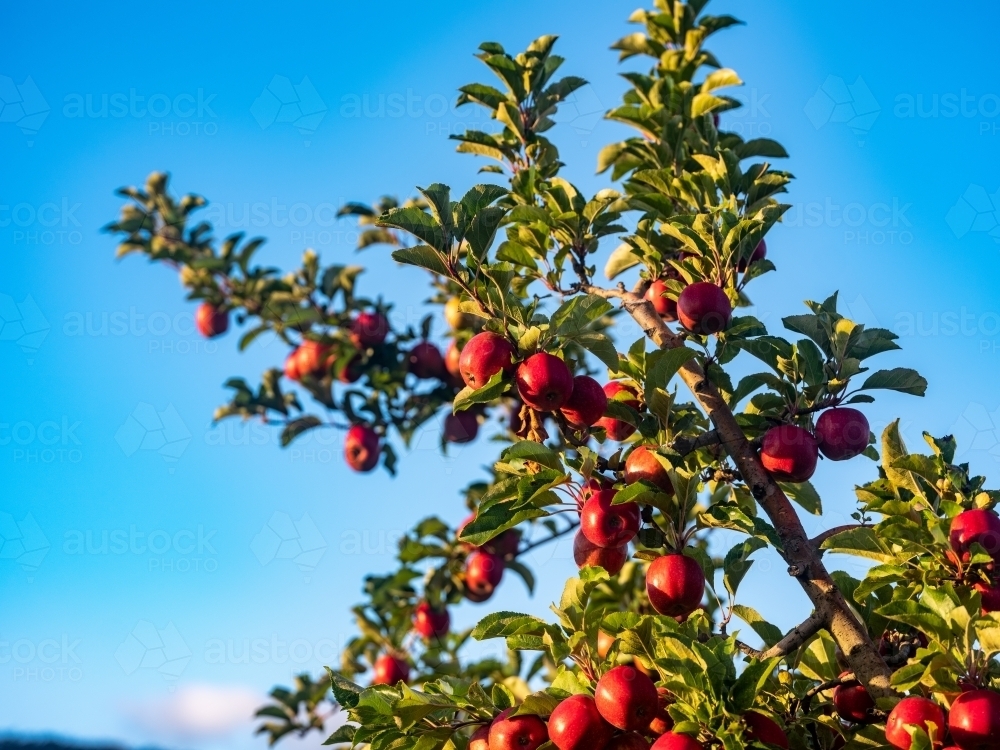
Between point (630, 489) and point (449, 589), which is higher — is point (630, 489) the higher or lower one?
the lower one

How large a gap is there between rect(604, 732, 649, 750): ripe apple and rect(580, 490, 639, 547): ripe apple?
534 millimetres

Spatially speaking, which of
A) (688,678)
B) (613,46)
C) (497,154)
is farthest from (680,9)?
(688,678)

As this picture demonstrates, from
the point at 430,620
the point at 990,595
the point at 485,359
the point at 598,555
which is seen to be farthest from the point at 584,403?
the point at 430,620

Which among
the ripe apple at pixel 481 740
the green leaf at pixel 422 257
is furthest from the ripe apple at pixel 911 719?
the green leaf at pixel 422 257

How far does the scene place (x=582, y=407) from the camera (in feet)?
9.45

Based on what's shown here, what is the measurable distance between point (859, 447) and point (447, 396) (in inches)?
137

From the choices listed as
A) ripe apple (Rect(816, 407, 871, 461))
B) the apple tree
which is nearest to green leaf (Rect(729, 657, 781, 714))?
the apple tree

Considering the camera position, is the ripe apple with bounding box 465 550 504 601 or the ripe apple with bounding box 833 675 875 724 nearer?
the ripe apple with bounding box 833 675 875 724

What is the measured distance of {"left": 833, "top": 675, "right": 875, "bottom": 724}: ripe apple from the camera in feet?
8.68

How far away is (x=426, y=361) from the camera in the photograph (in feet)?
20.0

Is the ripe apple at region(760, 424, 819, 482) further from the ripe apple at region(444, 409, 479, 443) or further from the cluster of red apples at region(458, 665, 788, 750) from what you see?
the ripe apple at region(444, 409, 479, 443)

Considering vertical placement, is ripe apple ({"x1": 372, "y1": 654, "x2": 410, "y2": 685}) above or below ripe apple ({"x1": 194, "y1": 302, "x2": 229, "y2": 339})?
below

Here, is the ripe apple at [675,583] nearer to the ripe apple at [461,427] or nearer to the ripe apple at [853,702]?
the ripe apple at [853,702]

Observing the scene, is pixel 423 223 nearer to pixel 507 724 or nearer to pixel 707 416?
pixel 707 416
